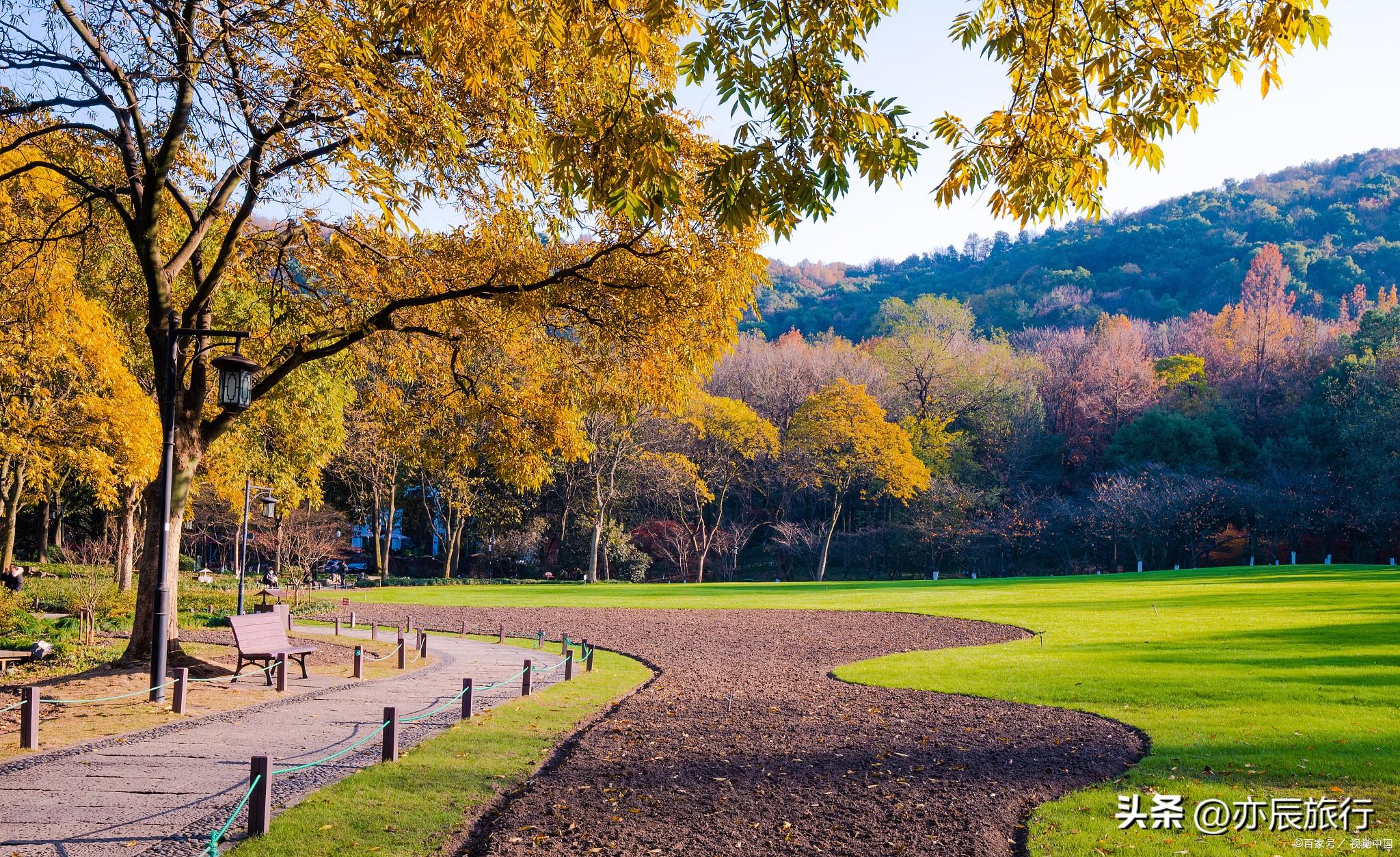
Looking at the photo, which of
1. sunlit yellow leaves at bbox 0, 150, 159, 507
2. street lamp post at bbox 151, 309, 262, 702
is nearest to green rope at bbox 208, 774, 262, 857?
street lamp post at bbox 151, 309, 262, 702

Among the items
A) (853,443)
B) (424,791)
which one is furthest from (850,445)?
(424,791)

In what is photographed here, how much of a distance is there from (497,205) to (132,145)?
17.3ft

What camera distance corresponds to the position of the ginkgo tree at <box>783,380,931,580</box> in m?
45.9

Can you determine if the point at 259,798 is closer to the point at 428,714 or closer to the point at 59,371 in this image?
the point at 428,714

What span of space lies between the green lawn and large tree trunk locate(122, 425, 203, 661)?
963 cm

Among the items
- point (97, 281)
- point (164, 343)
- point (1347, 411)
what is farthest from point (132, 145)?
point (1347, 411)

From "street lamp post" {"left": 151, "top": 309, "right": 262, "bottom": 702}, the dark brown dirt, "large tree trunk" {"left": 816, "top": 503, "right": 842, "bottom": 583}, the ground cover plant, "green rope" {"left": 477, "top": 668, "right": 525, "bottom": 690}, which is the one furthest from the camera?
"large tree trunk" {"left": 816, "top": 503, "right": 842, "bottom": 583}

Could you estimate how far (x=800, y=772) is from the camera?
7.38 m

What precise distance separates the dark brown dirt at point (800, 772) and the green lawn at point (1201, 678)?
1.68 feet

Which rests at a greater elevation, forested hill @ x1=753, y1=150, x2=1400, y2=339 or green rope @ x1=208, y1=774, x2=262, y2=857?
forested hill @ x1=753, y1=150, x2=1400, y2=339

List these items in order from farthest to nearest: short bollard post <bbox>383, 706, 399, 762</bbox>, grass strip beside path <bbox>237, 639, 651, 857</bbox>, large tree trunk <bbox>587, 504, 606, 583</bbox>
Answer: large tree trunk <bbox>587, 504, 606, 583</bbox>, short bollard post <bbox>383, 706, 399, 762</bbox>, grass strip beside path <bbox>237, 639, 651, 857</bbox>

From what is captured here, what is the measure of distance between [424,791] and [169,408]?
6029mm

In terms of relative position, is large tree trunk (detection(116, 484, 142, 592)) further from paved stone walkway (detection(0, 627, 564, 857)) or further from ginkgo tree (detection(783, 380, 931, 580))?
ginkgo tree (detection(783, 380, 931, 580))

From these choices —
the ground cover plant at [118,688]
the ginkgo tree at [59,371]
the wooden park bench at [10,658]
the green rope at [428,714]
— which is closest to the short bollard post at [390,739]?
the green rope at [428,714]
